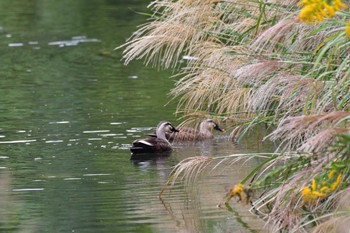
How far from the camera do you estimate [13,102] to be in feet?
48.1

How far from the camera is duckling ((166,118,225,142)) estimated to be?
1209 centimetres

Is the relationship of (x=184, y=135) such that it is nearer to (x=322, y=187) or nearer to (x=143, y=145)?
(x=143, y=145)

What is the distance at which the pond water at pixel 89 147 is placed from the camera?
8.52m

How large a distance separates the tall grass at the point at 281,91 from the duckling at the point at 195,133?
37 centimetres

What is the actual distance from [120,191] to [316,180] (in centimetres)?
306

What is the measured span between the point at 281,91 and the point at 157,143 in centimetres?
300

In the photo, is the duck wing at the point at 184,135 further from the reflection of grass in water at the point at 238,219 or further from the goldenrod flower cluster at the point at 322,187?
the goldenrod flower cluster at the point at 322,187

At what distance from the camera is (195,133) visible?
12.1 metres

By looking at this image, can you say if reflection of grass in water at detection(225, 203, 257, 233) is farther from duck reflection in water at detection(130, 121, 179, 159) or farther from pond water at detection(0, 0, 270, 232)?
duck reflection in water at detection(130, 121, 179, 159)

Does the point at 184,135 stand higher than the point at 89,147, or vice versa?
the point at 89,147

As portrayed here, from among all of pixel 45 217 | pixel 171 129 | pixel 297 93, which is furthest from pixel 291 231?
pixel 171 129

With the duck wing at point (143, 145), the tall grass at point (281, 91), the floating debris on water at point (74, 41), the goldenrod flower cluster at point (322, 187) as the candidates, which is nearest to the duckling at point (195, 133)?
the tall grass at point (281, 91)

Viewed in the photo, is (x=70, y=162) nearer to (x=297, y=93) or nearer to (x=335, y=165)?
(x=297, y=93)

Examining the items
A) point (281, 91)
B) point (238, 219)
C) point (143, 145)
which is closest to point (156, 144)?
point (143, 145)
